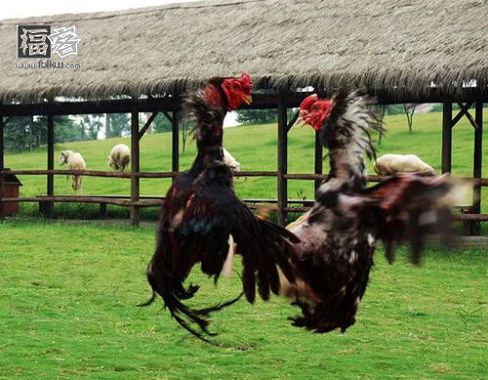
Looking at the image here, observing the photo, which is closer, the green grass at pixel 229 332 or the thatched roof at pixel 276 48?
the green grass at pixel 229 332

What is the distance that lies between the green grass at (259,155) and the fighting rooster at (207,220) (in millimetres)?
19815

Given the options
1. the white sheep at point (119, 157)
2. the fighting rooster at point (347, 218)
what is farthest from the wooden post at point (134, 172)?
the fighting rooster at point (347, 218)

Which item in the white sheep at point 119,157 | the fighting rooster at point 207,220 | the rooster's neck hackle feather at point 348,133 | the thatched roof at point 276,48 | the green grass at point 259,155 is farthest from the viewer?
the white sheep at point 119,157

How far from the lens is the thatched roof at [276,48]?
47.0 ft

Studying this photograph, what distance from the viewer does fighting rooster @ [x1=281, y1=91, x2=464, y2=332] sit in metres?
3.00

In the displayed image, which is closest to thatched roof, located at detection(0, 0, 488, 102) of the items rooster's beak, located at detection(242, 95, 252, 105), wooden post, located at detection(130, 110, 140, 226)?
wooden post, located at detection(130, 110, 140, 226)

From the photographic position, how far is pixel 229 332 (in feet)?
28.1

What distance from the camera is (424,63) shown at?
46.3 ft

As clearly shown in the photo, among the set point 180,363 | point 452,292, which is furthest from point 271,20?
point 180,363

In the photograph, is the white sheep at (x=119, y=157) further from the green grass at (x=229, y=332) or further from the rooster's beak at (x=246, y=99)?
the rooster's beak at (x=246, y=99)

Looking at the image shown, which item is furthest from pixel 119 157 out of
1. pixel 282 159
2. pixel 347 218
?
pixel 347 218

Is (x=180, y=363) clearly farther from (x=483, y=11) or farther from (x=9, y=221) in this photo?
(x=9, y=221)

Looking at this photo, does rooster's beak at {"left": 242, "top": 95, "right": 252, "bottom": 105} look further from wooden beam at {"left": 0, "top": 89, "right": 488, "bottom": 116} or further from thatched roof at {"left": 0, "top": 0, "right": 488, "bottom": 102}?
thatched roof at {"left": 0, "top": 0, "right": 488, "bottom": 102}

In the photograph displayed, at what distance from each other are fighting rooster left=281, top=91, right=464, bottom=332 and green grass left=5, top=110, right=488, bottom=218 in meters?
19.3
